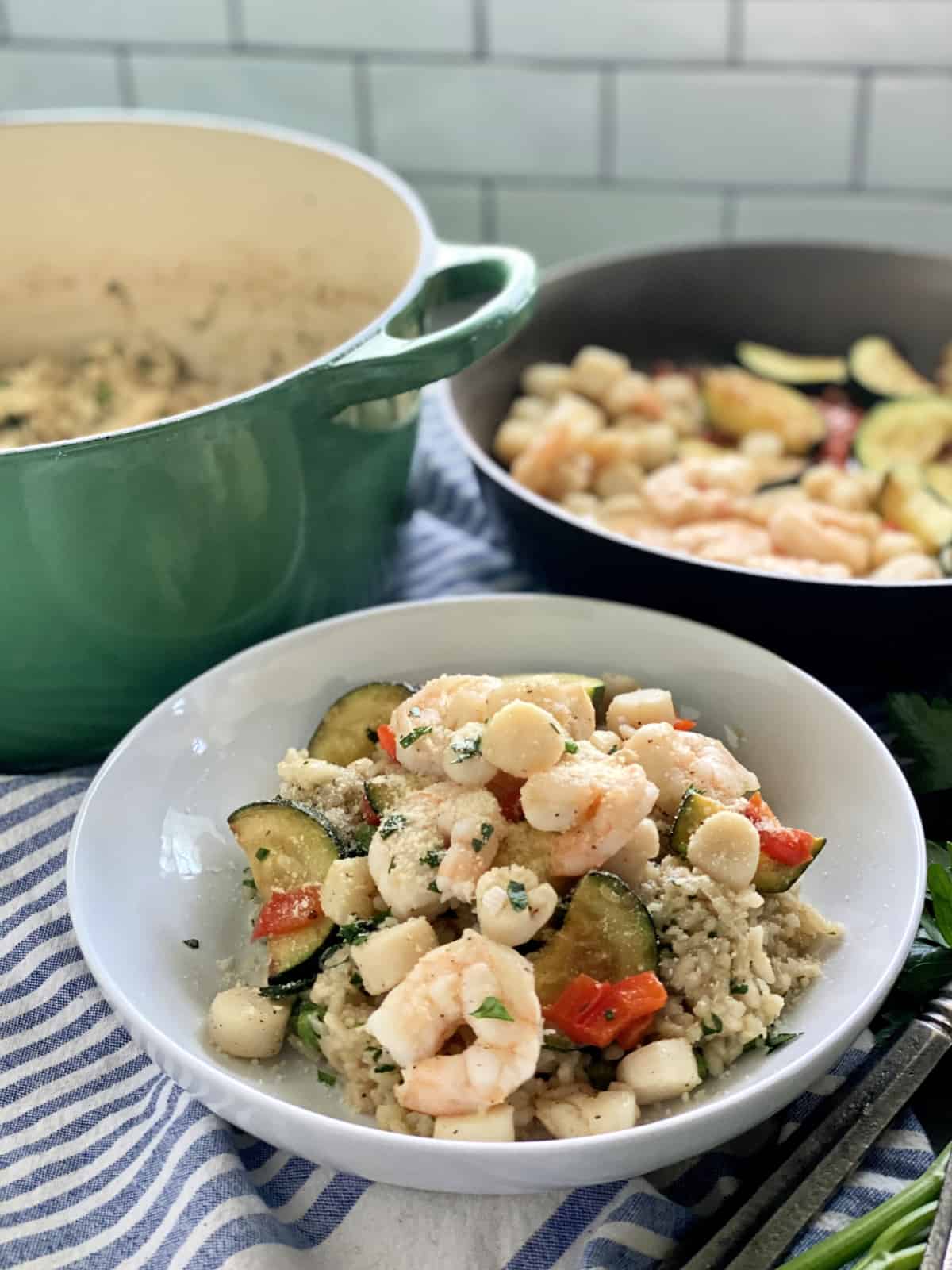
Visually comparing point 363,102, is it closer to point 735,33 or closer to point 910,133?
point 735,33

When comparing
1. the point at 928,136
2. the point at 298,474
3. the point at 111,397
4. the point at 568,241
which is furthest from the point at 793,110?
the point at 298,474

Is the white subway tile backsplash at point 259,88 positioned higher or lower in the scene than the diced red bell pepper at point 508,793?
higher

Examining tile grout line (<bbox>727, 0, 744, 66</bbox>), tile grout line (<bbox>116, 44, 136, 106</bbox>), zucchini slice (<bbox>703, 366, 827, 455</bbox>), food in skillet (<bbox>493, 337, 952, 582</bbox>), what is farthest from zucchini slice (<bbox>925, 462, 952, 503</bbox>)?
tile grout line (<bbox>116, 44, 136, 106</bbox>)

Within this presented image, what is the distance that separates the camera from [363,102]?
198 centimetres

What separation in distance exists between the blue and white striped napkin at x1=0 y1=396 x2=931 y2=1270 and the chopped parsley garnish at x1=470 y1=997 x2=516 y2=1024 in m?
0.15

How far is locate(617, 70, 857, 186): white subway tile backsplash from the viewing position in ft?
6.16

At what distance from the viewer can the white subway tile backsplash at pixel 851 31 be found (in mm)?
1797

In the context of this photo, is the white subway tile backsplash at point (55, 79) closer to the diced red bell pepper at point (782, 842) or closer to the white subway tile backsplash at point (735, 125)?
the white subway tile backsplash at point (735, 125)

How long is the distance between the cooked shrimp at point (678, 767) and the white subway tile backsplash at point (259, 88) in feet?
4.39

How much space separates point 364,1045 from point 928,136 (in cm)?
154

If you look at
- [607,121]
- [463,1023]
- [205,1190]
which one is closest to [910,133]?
[607,121]

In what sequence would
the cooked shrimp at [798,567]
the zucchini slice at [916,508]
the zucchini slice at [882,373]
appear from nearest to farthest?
the cooked shrimp at [798,567]
the zucchini slice at [916,508]
the zucchini slice at [882,373]

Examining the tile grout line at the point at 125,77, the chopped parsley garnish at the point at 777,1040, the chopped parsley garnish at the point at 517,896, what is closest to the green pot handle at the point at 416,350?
the chopped parsley garnish at the point at 517,896

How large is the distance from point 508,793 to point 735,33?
Answer: 4.37ft
